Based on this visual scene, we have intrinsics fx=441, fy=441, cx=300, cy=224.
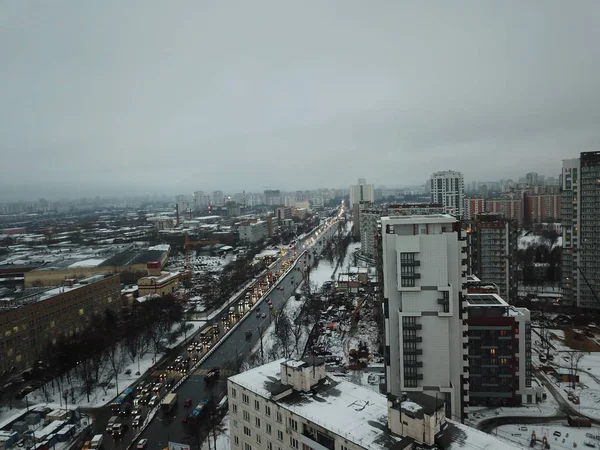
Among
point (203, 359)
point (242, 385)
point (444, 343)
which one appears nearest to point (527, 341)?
point (444, 343)

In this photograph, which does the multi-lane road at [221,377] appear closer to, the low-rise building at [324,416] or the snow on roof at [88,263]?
the low-rise building at [324,416]

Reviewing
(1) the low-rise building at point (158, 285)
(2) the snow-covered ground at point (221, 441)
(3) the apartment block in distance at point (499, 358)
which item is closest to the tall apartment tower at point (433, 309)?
(3) the apartment block in distance at point (499, 358)

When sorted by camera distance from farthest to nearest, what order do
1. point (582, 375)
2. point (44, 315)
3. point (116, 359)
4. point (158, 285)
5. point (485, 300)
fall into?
point (158, 285)
point (44, 315)
point (116, 359)
point (582, 375)
point (485, 300)

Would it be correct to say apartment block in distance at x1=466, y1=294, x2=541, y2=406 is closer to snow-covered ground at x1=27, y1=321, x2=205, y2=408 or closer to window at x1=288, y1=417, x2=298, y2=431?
window at x1=288, y1=417, x2=298, y2=431

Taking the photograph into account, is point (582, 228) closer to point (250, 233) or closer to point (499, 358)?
point (499, 358)

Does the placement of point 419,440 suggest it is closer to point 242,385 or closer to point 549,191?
point 242,385

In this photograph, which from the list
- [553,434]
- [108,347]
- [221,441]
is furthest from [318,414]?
[108,347]
